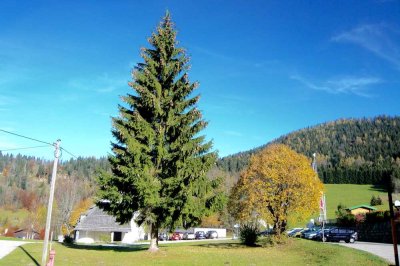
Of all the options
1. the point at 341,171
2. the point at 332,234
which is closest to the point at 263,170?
the point at 332,234

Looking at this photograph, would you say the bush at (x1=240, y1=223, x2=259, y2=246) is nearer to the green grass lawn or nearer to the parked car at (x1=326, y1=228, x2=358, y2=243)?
the parked car at (x1=326, y1=228, x2=358, y2=243)

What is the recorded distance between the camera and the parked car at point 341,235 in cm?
4159

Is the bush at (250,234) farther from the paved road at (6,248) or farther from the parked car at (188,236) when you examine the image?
the parked car at (188,236)

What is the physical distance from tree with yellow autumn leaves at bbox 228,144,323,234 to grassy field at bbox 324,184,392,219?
6066 centimetres

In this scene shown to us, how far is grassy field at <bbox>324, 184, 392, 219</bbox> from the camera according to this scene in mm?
97619

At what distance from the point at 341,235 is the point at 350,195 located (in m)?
77.9

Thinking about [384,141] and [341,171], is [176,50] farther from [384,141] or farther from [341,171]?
[384,141]

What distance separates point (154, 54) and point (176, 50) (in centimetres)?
173

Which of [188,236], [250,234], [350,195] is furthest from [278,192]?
[350,195]

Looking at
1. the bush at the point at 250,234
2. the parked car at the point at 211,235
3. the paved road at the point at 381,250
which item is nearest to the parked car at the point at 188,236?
the parked car at the point at 211,235

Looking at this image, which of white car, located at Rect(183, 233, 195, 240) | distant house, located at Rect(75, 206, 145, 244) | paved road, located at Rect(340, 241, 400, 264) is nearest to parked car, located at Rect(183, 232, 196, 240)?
white car, located at Rect(183, 233, 195, 240)

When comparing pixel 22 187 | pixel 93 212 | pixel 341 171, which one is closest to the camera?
pixel 93 212

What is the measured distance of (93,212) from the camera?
64.9 metres

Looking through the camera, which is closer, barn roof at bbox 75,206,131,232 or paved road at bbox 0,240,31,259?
paved road at bbox 0,240,31,259
